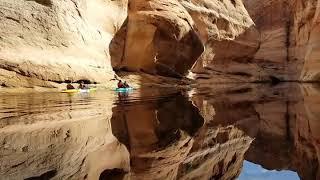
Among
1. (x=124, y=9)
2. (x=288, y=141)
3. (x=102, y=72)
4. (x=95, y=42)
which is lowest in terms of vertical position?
(x=288, y=141)

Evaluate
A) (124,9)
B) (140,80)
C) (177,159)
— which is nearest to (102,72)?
(140,80)

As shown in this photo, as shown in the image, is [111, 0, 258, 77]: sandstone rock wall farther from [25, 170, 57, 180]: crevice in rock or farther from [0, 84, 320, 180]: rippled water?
[25, 170, 57, 180]: crevice in rock

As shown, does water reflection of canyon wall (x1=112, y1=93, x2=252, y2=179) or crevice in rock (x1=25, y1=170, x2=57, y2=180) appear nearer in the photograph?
crevice in rock (x1=25, y1=170, x2=57, y2=180)

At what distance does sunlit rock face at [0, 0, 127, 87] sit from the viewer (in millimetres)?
13867

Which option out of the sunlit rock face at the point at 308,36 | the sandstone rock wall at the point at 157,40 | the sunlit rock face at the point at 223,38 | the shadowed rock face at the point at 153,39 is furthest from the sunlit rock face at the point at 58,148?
the sunlit rock face at the point at 308,36

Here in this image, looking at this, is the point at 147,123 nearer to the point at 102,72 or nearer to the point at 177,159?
the point at 177,159

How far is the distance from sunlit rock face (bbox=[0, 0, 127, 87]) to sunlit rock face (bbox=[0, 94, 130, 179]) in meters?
7.46

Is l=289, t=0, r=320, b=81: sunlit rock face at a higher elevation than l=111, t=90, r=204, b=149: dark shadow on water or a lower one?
higher

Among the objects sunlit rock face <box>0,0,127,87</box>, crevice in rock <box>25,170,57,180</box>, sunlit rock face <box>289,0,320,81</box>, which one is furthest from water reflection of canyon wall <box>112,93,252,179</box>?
sunlit rock face <box>289,0,320,81</box>

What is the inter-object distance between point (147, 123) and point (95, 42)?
12713mm

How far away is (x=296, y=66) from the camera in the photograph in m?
43.7

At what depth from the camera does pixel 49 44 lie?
15453 mm

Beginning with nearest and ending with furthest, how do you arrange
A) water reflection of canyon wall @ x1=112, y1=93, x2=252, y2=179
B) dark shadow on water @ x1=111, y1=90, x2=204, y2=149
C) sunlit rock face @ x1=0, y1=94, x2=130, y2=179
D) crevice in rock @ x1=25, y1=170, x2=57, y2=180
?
crevice in rock @ x1=25, y1=170, x2=57, y2=180
sunlit rock face @ x1=0, y1=94, x2=130, y2=179
water reflection of canyon wall @ x1=112, y1=93, x2=252, y2=179
dark shadow on water @ x1=111, y1=90, x2=204, y2=149

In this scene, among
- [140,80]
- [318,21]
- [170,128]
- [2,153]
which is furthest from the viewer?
[318,21]
